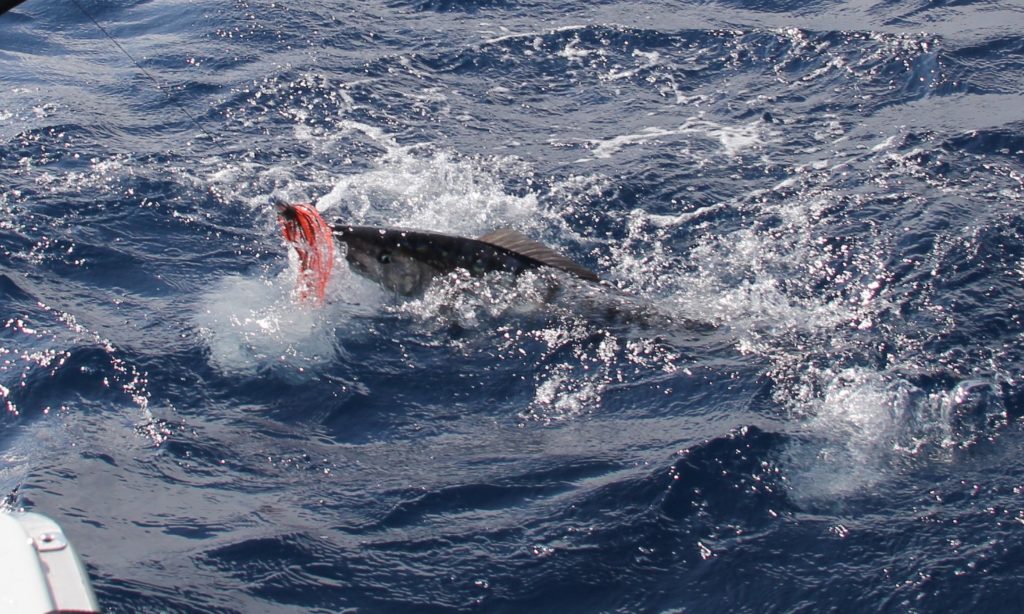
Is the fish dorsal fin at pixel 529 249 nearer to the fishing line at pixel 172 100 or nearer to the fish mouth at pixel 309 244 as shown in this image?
the fish mouth at pixel 309 244

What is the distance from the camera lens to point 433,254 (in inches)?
348

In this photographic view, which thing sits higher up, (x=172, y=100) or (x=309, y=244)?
(x=172, y=100)

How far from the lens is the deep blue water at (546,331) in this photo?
6242mm

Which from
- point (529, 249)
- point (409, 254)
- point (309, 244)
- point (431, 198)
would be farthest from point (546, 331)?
point (431, 198)

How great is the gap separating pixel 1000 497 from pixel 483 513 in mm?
3054

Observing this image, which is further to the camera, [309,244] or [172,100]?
[172,100]

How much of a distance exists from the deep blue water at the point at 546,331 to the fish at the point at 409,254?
0.17 meters

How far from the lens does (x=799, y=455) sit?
6957mm

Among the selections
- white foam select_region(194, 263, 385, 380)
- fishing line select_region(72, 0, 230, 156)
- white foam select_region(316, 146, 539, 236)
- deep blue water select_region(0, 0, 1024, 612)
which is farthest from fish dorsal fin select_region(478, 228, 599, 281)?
fishing line select_region(72, 0, 230, 156)

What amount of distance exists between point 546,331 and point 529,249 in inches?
27.8

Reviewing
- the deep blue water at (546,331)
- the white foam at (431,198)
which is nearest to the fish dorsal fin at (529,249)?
the deep blue water at (546,331)

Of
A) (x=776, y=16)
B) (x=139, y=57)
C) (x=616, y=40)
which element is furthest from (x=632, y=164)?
(x=139, y=57)

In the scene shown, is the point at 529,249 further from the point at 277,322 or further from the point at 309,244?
the point at 277,322

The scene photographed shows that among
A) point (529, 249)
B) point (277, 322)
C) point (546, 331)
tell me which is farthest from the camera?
point (529, 249)
